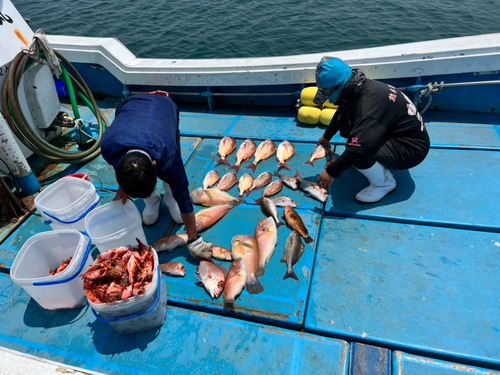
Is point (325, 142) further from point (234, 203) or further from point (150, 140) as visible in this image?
point (150, 140)

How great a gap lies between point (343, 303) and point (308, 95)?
10.4 ft

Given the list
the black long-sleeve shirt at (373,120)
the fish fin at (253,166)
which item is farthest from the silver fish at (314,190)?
the fish fin at (253,166)

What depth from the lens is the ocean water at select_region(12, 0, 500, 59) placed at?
33.7ft

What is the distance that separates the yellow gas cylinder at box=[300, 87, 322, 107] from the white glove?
113 inches

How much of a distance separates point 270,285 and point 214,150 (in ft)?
7.82

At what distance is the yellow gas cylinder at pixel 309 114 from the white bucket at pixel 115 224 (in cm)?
291

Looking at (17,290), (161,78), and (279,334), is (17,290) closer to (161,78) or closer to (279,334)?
(279,334)

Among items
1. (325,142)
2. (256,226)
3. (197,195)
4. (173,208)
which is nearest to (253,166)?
(197,195)

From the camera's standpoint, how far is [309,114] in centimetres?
452

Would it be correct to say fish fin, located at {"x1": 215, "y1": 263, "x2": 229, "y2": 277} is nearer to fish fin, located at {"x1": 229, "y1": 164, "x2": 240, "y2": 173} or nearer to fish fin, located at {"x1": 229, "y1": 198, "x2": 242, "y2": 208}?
fish fin, located at {"x1": 229, "y1": 198, "x2": 242, "y2": 208}

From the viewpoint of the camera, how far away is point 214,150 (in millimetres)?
4375

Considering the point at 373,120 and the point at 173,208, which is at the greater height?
the point at 373,120

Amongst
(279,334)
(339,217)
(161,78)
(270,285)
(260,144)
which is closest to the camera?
(279,334)

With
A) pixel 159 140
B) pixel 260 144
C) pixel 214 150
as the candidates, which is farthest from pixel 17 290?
pixel 260 144
